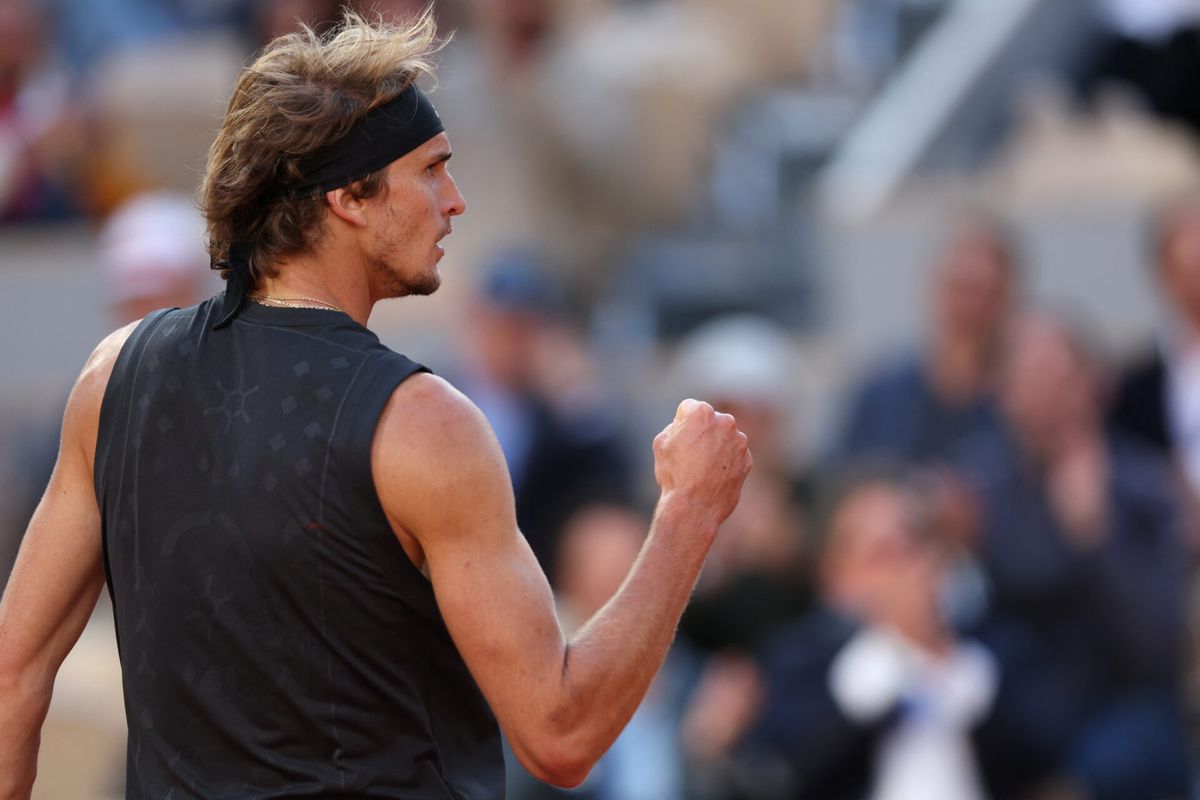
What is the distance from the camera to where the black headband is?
9.32ft

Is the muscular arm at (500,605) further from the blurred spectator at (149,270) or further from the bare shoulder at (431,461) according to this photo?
the blurred spectator at (149,270)

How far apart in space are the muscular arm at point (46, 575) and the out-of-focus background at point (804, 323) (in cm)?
166

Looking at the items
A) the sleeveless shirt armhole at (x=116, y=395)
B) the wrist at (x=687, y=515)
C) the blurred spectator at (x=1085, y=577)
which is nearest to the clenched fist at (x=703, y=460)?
the wrist at (x=687, y=515)

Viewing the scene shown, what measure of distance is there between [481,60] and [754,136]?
1254 mm

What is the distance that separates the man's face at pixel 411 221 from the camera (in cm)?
289

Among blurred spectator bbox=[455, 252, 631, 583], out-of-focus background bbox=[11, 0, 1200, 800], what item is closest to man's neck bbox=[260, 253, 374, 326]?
out-of-focus background bbox=[11, 0, 1200, 800]

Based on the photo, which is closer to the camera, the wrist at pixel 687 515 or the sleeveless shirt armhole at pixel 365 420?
the sleeveless shirt armhole at pixel 365 420

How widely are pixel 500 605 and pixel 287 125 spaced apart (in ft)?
2.38

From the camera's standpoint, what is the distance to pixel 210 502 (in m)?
2.79

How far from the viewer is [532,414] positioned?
6797 millimetres

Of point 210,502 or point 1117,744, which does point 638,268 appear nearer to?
point 1117,744

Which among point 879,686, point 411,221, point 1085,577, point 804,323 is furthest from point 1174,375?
point 411,221

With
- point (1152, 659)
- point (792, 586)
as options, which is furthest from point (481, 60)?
point (1152, 659)

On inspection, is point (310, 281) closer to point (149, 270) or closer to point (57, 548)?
point (57, 548)
